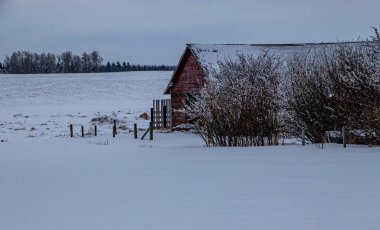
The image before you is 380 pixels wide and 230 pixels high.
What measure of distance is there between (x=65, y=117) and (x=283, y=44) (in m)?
20.3

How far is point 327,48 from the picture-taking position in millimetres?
30625

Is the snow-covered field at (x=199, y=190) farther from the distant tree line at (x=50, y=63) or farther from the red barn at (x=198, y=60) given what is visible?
the distant tree line at (x=50, y=63)

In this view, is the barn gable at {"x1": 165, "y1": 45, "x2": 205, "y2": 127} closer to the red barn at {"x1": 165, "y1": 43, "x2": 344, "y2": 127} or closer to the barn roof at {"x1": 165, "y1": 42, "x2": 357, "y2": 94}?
the red barn at {"x1": 165, "y1": 43, "x2": 344, "y2": 127}

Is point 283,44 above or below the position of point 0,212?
above

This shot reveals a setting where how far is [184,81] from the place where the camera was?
102 feet

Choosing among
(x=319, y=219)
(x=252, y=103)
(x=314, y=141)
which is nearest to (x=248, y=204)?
(x=319, y=219)

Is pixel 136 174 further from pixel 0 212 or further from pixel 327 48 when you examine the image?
pixel 327 48

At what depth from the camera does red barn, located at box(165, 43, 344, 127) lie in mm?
29083

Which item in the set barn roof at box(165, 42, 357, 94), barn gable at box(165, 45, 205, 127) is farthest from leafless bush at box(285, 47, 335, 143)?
barn gable at box(165, 45, 205, 127)

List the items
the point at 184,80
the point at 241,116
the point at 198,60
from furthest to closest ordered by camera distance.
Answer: the point at 184,80, the point at 198,60, the point at 241,116

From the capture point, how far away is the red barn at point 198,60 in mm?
29083

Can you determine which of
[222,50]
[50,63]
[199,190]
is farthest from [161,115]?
[50,63]

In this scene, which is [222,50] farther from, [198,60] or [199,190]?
[199,190]

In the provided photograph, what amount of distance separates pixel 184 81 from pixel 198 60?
2576mm
